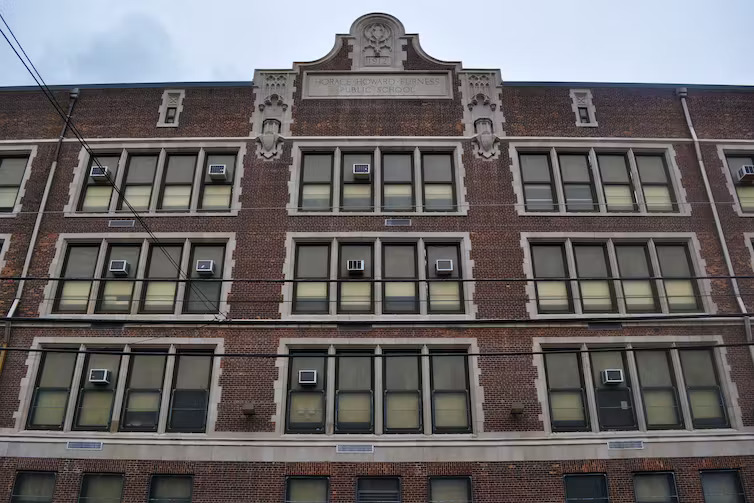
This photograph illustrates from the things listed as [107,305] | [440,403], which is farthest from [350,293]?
[107,305]

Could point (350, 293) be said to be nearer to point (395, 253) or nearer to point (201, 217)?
point (395, 253)

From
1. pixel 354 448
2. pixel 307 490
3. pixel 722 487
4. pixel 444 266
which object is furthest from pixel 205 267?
pixel 722 487

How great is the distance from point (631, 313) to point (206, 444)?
1180cm

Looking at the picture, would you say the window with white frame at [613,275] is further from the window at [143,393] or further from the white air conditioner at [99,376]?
the white air conditioner at [99,376]

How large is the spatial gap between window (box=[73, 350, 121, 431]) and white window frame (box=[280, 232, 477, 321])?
15.7 ft

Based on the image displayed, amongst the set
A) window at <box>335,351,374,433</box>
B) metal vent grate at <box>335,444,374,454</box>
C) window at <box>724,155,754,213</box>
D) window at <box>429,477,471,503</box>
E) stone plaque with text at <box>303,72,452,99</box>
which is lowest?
window at <box>429,477,471,503</box>

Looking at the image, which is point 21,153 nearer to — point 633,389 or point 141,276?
point 141,276

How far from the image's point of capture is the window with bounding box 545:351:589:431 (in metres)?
15.4

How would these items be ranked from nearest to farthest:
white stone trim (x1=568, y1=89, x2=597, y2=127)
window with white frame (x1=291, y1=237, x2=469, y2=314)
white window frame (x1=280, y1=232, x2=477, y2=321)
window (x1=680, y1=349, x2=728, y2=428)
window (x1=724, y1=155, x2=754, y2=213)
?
window (x1=680, y1=349, x2=728, y2=428) → white window frame (x1=280, y1=232, x2=477, y2=321) → window with white frame (x1=291, y1=237, x2=469, y2=314) → window (x1=724, y1=155, x2=754, y2=213) → white stone trim (x1=568, y1=89, x2=597, y2=127)

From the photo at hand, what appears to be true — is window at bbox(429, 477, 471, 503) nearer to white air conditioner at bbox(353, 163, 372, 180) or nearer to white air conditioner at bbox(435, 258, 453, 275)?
white air conditioner at bbox(435, 258, 453, 275)

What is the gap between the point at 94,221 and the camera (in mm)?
17594

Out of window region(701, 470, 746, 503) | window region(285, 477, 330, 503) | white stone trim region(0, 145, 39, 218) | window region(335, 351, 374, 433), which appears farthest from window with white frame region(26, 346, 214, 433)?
window region(701, 470, 746, 503)

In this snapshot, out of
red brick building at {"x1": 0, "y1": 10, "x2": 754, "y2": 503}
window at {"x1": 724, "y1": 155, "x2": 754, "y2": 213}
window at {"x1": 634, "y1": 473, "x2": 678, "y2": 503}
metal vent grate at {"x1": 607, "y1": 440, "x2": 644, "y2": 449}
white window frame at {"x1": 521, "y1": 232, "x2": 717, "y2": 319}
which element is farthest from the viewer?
window at {"x1": 724, "y1": 155, "x2": 754, "y2": 213}

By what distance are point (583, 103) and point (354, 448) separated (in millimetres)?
12889
